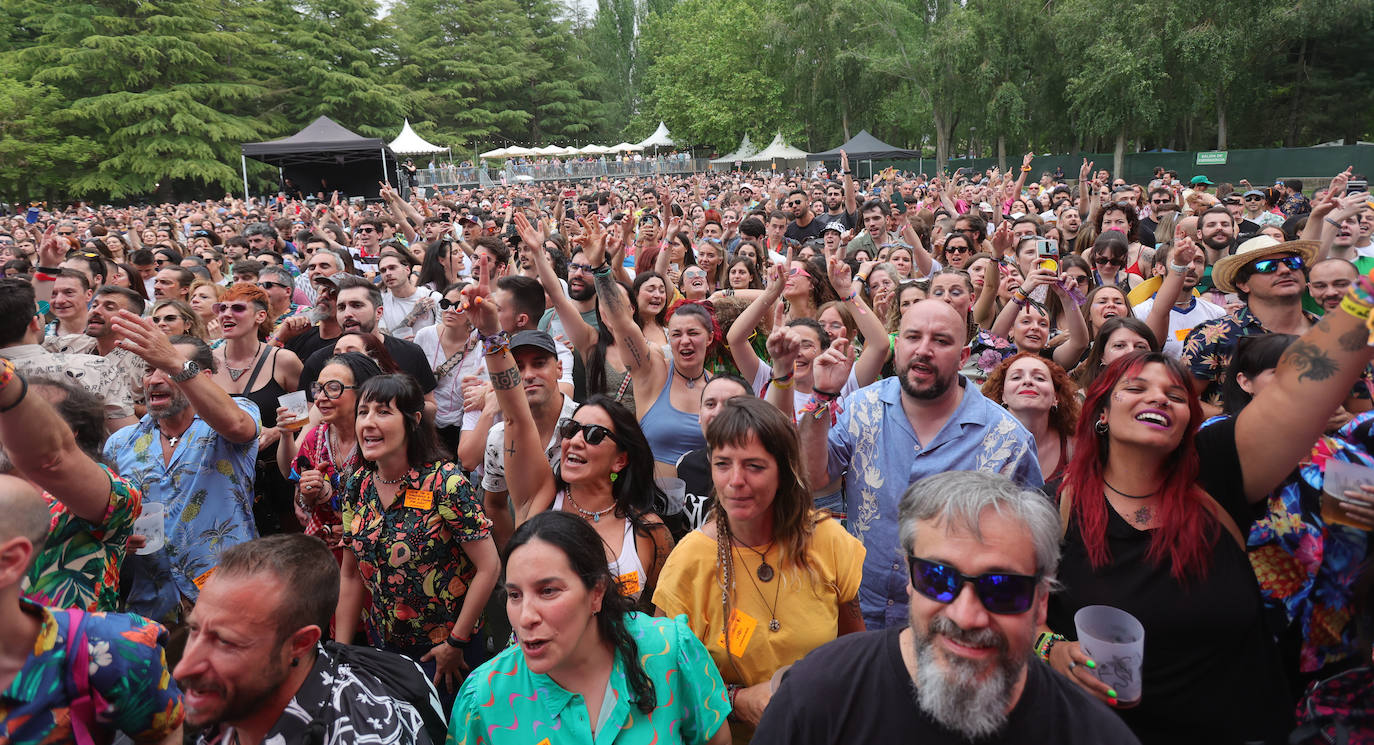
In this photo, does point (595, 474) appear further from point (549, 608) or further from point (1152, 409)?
point (1152, 409)

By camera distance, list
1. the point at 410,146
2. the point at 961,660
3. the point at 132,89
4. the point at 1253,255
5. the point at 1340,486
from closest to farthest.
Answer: the point at 961,660 → the point at 1340,486 → the point at 1253,255 → the point at 410,146 → the point at 132,89

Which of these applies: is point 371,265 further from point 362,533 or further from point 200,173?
point 200,173

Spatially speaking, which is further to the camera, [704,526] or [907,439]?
[907,439]

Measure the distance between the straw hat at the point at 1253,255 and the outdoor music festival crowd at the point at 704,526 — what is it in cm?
2

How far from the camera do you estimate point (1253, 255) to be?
4.02 meters

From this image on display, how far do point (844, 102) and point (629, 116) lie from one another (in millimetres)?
28006

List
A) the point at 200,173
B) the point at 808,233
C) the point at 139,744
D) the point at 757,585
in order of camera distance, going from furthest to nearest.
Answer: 1. the point at 200,173
2. the point at 808,233
3. the point at 757,585
4. the point at 139,744

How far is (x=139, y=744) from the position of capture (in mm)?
2062

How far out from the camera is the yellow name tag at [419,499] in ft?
10.1

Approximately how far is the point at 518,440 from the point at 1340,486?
104 inches

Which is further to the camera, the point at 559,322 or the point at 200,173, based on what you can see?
the point at 200,173

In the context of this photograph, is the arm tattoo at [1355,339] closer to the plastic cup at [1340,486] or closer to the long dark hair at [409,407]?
the plastic cup at [1340,486]

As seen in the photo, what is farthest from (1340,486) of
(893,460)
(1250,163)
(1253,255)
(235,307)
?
(1250,163)

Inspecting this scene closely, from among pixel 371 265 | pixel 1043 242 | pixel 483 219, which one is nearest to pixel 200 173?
pixel 483 219
